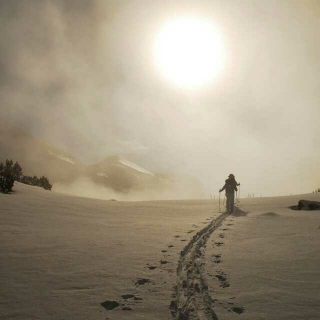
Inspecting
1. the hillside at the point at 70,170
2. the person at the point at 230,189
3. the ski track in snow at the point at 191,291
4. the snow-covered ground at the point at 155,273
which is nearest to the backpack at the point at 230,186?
the person at the point at 230,189

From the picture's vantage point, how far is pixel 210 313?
376cm

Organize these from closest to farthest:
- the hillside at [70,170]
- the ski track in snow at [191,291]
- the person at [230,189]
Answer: the ski track in snow at [191,291] → the person at [230,189] → the hillside at [70,170]

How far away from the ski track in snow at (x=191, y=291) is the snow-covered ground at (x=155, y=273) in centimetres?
1

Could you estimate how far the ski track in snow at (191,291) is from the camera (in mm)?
3764

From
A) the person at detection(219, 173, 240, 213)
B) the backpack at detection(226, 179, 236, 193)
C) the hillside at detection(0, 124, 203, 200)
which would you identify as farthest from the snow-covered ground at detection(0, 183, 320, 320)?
the hillside at detection(0, 124, 203, 200)

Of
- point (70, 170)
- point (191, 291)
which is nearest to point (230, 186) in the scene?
point (191, 291)

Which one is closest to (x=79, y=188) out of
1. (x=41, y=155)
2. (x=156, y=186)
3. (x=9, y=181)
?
(x=41, y=155)

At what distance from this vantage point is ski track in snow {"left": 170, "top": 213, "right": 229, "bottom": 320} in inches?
148

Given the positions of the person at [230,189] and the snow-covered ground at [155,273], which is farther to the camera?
the person at [230,189]

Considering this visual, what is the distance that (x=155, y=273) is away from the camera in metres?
5.20

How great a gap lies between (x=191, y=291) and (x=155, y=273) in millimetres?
948

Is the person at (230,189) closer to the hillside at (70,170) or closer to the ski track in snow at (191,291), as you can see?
the ski track in snow at (191,291)

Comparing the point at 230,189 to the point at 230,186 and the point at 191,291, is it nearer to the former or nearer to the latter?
the point at 230,186

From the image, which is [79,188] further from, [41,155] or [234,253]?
[234,253]
